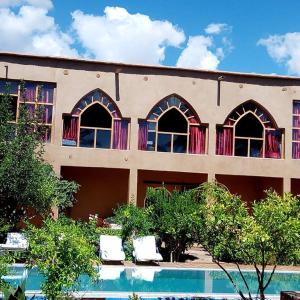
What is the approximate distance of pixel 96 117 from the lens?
74.4 feet

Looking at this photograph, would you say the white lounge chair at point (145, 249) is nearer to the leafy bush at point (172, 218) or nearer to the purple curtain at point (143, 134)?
the leafy bush at point (172, 218)

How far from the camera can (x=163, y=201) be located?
17.9m

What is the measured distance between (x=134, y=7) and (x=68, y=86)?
5843mm

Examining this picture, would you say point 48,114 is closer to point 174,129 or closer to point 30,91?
point 30,91

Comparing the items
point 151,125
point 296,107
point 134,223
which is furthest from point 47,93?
point 296,107

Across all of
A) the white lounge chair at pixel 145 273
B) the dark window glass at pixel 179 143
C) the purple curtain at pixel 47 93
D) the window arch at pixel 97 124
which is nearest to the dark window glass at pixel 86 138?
the window arch at pixel 97 124

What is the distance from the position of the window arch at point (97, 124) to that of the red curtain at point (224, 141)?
398cm

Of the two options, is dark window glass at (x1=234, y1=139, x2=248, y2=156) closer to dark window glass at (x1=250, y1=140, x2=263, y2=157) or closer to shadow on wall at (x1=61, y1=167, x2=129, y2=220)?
dark window glass at (x1=250, y1=140, x2=263, y2=157)

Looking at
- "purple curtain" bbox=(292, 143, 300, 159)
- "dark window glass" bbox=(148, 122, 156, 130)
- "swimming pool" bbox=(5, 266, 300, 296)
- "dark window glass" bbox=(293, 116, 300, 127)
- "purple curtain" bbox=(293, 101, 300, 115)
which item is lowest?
"swimming pool" bbox=(5, 266, 300, 296)

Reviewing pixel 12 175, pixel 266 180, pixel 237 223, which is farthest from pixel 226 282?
pixel 266 180

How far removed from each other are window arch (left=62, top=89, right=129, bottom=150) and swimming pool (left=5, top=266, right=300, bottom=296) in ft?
25.6

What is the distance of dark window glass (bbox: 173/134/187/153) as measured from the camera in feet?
76.3

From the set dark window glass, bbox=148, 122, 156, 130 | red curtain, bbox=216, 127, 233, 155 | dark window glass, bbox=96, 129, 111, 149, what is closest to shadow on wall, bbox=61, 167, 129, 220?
dark window glass, bbox=96, 129, 111, 149

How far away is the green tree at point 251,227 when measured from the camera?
8.56 m
